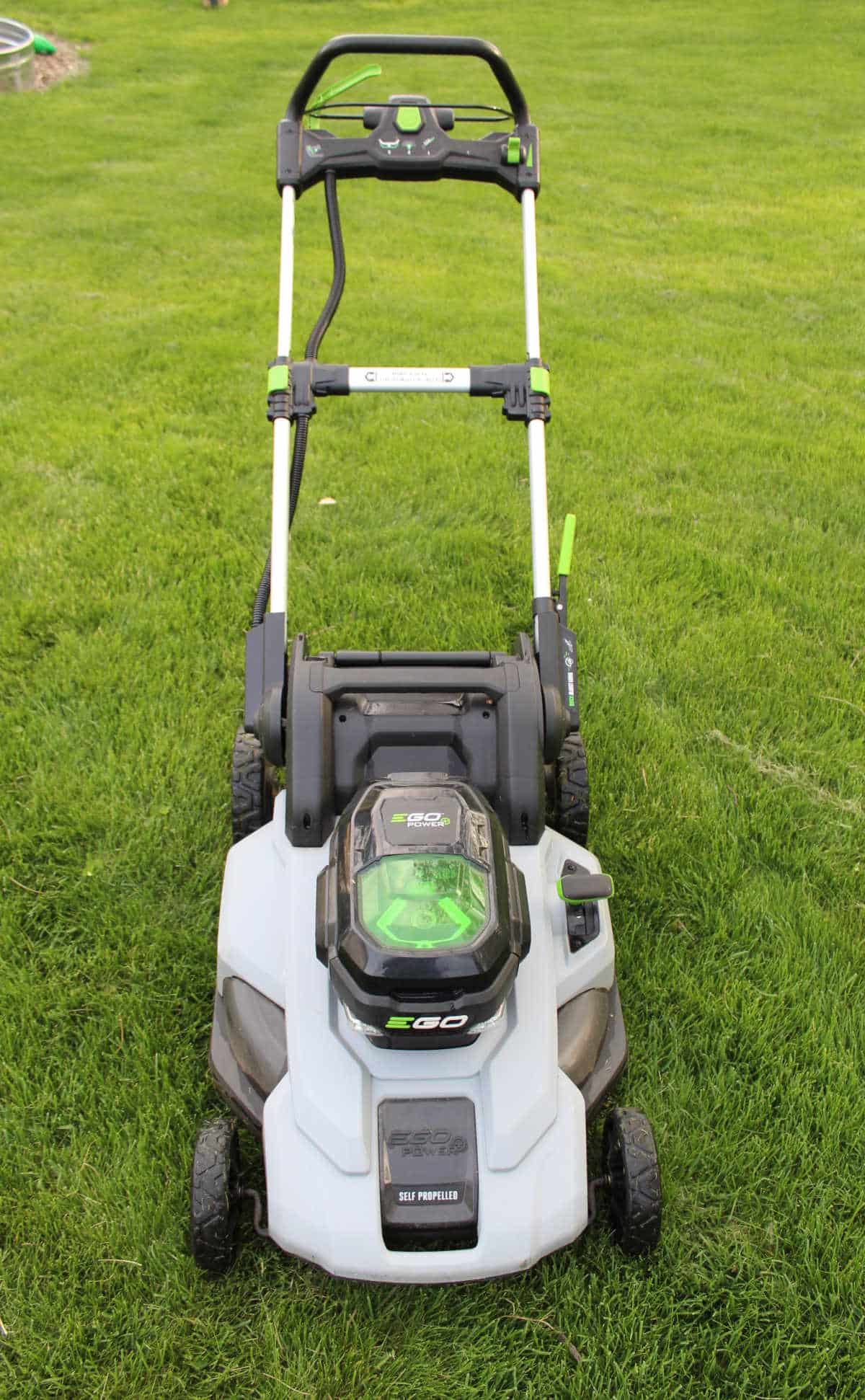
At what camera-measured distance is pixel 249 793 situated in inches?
100.0

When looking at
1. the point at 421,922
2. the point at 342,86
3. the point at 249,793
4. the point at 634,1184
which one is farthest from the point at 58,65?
the point at 634,1184

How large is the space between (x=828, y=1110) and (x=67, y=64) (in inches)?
537

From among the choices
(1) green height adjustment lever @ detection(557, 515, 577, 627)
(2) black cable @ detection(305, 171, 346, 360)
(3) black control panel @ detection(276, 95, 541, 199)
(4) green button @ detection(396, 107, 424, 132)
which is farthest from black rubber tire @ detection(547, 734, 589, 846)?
(4) green button @ detection(396, 107, 424, 132)

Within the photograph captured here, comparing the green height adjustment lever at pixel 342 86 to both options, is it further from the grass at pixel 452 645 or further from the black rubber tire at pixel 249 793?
the black rubber tire at pixel 249 793

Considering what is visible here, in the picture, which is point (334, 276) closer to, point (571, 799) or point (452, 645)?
point (452, 645)

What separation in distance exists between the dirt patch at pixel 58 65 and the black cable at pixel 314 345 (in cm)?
1023

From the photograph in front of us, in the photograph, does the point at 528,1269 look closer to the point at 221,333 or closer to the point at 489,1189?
the point at 489,1189

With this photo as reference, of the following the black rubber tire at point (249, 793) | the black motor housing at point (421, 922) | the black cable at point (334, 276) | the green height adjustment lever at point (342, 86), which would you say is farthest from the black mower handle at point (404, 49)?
the black motor housing at point (421, 922)

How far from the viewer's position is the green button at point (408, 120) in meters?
2.65

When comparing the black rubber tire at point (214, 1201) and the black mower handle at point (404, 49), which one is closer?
the black rubber tire at point (214, 1201)

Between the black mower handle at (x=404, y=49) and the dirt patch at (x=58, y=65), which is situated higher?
the black mower handle at (x=404, y=49)

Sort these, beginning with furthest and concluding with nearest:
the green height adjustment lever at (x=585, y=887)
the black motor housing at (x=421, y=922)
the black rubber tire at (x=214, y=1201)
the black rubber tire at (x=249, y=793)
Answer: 1. the black rubber tire at (x=249, y=793)
2. the green height adjustment lever at (x=585, y=887)
3. the black rubber tire at (x=214, y=1201)
4. the black motor housing at (x=421, y=922)

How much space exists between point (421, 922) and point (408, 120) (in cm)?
210

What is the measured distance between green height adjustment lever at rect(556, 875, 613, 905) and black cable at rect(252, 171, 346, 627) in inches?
40.0
